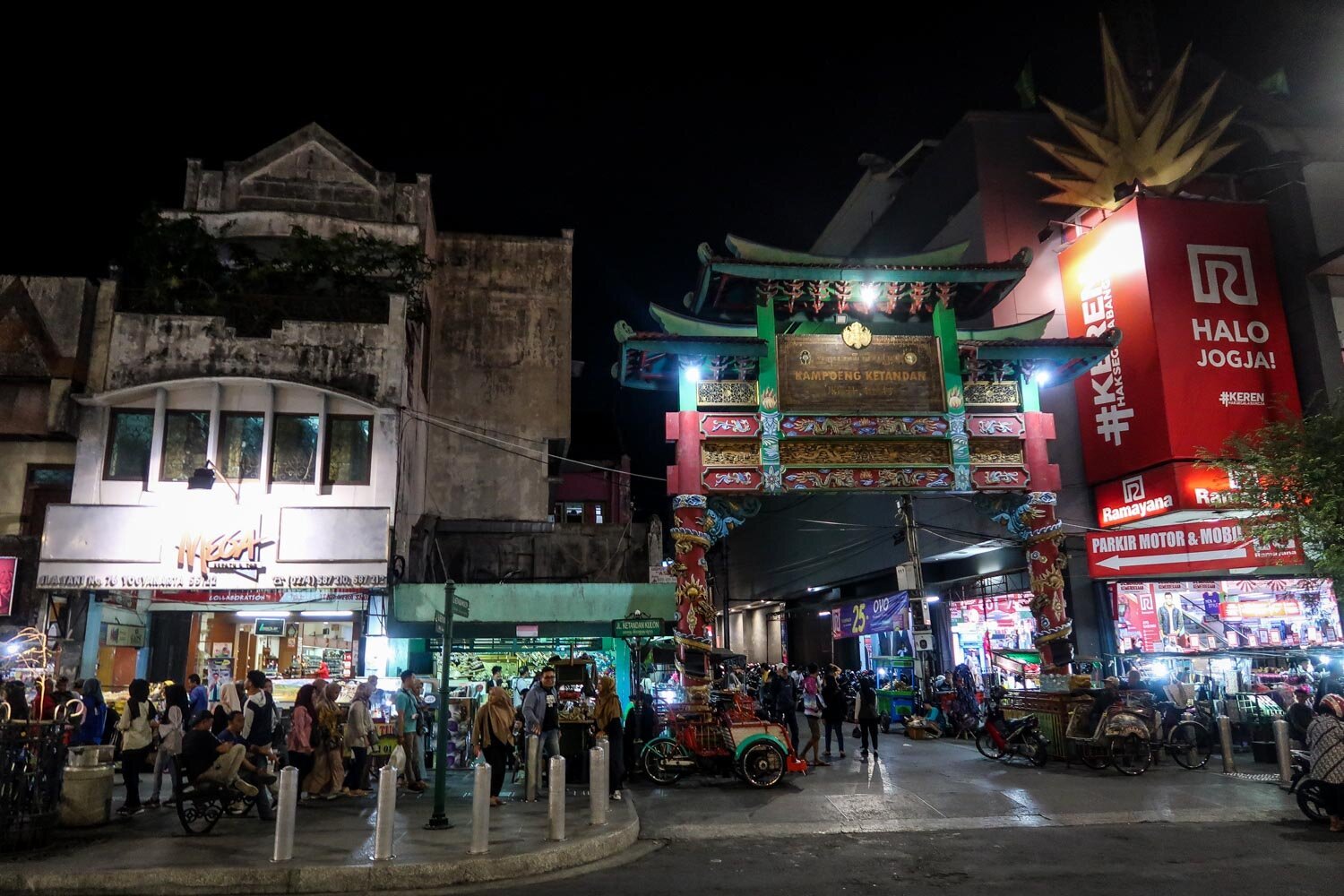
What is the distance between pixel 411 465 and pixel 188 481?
195 inches

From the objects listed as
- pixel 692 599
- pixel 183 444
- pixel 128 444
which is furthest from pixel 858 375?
pixel 128 444

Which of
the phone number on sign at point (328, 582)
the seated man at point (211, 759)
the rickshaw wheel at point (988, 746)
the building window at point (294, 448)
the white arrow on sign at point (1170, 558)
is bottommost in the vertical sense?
the rickshaw wheel at point (988, 746)

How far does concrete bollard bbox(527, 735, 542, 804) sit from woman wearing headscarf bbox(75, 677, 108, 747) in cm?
654

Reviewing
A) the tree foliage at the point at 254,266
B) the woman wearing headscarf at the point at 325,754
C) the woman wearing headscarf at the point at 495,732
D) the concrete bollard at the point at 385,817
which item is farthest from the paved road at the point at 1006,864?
the tree foliage at the point at 254,266

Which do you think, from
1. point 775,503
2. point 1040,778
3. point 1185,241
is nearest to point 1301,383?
point 1185,241

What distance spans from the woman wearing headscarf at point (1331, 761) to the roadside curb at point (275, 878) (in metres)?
9.12

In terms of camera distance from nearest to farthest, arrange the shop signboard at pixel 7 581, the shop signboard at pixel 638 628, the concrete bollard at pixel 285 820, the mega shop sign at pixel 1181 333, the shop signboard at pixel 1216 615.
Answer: the concrete bollard at pixel 285 820, the shop signboard at pixel 7 581, the shop signboard at pixel 638 628, the mega shop sign at pixel 1181 333, the shop signboard at pixel 1216 615

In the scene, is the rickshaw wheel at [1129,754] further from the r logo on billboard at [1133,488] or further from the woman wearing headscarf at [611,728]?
the woman wearing headscarf at [611,728]

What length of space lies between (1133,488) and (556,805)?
59.0 ft

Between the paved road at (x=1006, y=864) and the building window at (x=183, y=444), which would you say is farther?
the building window at (x=183, y=444)

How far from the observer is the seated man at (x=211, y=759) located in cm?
1012

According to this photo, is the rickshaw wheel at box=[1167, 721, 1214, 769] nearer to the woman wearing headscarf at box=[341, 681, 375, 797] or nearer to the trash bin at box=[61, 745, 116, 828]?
the woman wearing headscarf at box=[341, 681, 375, 797]

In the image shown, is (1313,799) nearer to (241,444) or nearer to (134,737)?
(134,737)

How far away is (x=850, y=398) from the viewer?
60.5 ft
